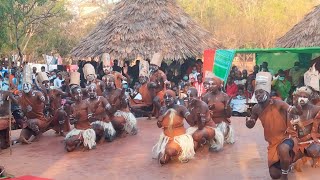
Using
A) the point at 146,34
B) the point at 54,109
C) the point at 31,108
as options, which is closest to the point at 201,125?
the point at 31,108

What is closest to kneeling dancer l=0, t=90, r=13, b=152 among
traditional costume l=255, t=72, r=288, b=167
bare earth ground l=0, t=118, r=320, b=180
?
bare earth ground l=0, t=118, r=320, b=180

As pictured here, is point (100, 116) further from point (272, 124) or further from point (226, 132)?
point (272, 124)

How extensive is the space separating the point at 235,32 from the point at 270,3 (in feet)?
12.8

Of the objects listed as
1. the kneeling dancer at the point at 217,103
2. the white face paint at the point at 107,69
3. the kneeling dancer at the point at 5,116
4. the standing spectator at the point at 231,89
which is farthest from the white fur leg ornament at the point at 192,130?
the standing spectator at the point at 231,89

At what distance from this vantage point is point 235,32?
2642 centimetres

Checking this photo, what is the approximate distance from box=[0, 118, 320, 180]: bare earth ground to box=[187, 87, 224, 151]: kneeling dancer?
0.22 metres

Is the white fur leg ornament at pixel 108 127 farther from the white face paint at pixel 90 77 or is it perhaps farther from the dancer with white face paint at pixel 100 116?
the white face paint at pixel 90 77

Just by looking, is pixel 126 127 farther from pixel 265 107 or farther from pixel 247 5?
pixel 247 5

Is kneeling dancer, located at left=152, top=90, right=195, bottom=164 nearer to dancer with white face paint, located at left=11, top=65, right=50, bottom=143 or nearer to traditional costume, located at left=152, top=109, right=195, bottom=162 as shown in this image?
traditional costume, located at left=152, top=109, right=195, bottom=162

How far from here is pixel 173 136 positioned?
724 centimetres

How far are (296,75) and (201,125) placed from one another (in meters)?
5.89

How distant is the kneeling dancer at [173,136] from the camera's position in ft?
23.2

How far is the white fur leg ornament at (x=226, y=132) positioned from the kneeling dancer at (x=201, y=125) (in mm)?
440

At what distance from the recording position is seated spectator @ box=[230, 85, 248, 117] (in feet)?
40.8
